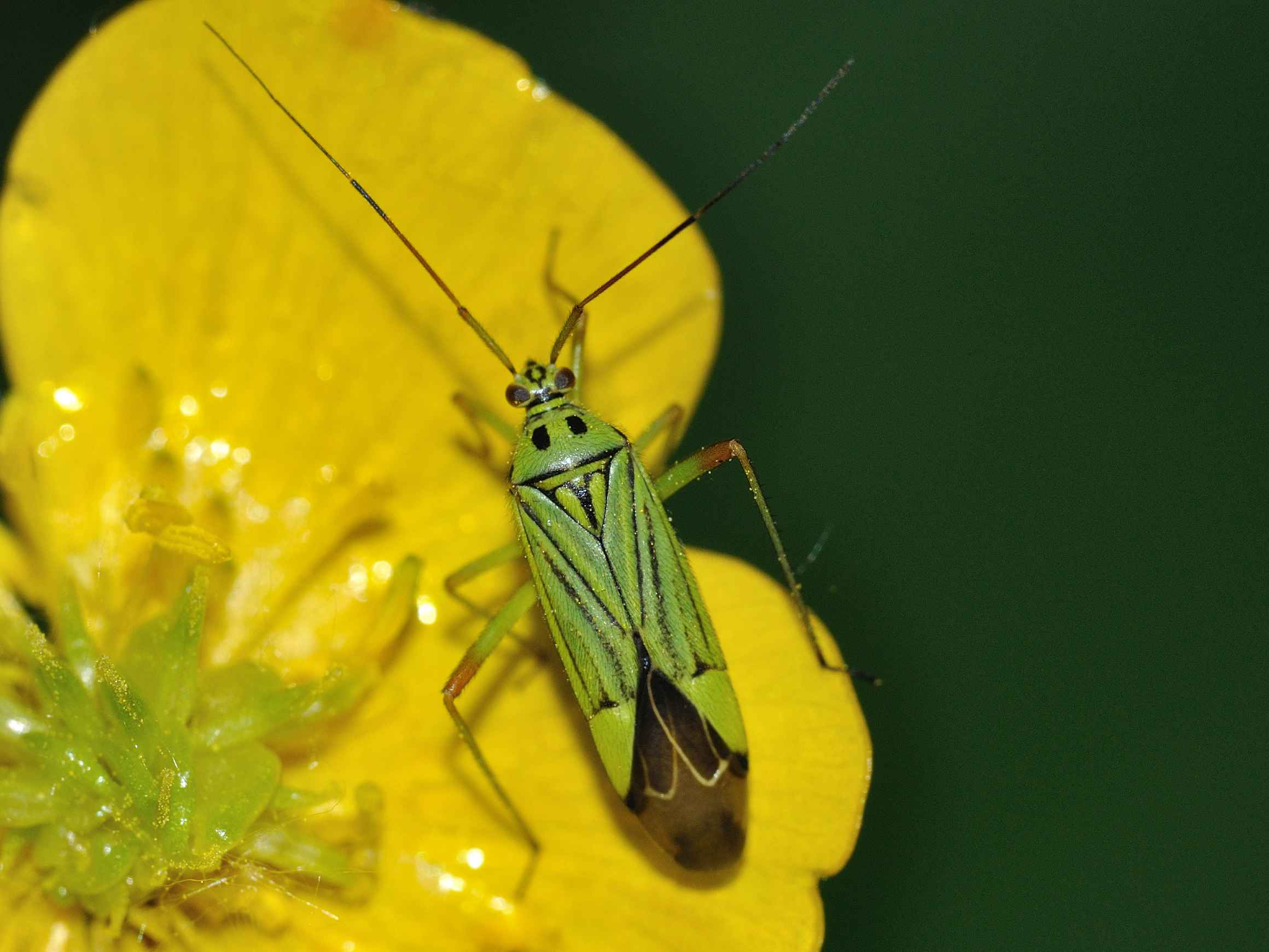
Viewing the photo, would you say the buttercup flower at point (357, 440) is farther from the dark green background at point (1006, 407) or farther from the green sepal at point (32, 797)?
the dark green background at point (1006, 407)

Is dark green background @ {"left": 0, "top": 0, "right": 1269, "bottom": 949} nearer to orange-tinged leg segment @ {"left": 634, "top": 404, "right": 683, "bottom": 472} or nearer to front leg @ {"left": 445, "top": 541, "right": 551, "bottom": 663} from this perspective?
orange-tinged leg segment @ {"left": 634, "top": 404, "right": 683, "bottom": 472}

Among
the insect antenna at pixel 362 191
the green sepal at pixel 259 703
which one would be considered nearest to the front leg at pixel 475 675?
the green sepal at pixel 259 703

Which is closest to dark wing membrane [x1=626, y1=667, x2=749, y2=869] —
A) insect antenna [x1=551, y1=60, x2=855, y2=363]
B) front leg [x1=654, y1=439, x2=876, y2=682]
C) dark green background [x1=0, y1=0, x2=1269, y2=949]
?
front leg [x1=654, y1=439, x2=876, y2=682]

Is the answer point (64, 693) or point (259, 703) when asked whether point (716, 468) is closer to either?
point (259, 703)

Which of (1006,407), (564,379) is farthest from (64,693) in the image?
(1006,407)

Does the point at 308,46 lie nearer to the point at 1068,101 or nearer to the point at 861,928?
the point at 1068,101
